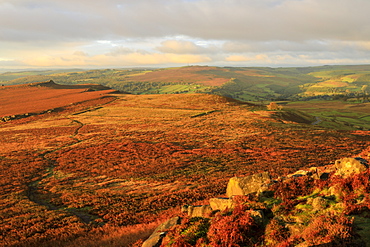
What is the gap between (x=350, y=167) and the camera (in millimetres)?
11367

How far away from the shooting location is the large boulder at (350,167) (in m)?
10.8

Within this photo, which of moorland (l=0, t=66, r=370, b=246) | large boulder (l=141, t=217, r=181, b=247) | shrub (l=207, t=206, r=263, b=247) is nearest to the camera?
shrub (l=207, t=206, r=263, b=247)

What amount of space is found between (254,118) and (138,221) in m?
56.4

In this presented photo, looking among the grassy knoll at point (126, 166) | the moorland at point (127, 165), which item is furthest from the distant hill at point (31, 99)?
the grassy knoll at point (126, 166)

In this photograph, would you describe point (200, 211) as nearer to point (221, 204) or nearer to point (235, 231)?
point (221, 204)

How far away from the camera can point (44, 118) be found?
79375mm

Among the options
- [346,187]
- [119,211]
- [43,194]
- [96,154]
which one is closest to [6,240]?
[119,211]

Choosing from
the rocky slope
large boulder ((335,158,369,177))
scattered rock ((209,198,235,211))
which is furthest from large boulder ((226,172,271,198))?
large boulder ((335,158,369,177))

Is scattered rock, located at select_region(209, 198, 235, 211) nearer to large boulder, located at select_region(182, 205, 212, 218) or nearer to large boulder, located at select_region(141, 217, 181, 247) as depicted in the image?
large boulder, located at select_region(182, 205, 212, 218)

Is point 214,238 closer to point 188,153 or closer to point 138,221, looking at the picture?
point 138,221

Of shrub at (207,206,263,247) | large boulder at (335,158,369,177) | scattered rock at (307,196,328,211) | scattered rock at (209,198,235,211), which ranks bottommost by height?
scattered rock at (209,198,235,211)

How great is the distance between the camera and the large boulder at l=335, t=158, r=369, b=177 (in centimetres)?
1076

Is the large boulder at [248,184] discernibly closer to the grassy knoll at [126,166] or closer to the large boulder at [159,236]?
the large boulder at [159,236]

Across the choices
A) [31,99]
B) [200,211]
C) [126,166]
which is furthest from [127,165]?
[31,99]
